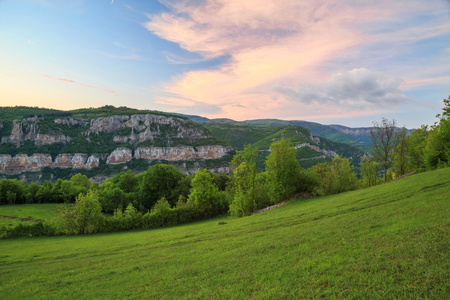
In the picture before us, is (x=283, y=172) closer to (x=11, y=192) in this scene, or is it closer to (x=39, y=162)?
(x=11, y=192)

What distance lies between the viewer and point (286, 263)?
12.2 meters

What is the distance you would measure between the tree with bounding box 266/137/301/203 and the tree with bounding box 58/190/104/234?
32493 mm

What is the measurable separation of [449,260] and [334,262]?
4291mm

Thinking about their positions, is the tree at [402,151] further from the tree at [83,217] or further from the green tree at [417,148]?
the tree at [83,217]

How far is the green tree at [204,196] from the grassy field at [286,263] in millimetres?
26203

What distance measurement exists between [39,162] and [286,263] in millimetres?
237929

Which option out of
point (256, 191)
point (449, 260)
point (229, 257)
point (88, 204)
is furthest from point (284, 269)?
point (88, 204)

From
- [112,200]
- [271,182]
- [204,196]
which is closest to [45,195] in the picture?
[112,200]

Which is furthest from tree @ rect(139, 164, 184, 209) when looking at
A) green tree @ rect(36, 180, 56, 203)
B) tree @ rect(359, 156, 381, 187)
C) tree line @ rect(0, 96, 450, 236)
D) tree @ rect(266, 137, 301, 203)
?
tree @ rect(359, 156, 381, 187)

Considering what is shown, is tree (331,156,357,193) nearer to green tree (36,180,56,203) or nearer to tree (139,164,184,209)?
tree (139,164,184,209)

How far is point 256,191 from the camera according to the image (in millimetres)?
42781

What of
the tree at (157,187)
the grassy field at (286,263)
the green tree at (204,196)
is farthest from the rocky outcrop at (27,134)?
the grassy field at (286,263)

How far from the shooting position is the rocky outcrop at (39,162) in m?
175

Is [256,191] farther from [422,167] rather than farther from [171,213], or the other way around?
[422,167]
